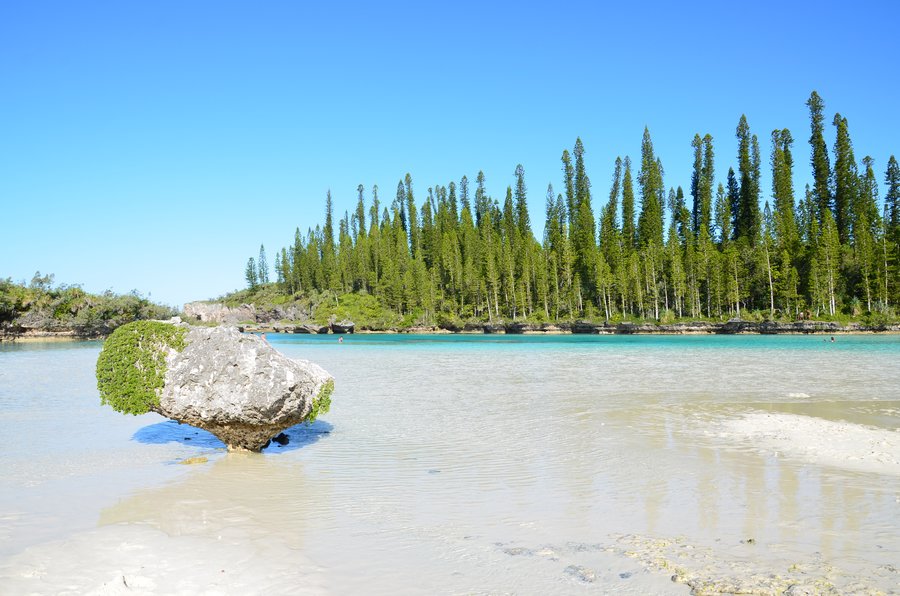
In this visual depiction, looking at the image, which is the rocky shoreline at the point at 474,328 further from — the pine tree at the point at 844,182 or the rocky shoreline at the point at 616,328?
the pine tree at the point at 844,182

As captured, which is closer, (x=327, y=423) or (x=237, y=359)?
(x=237, y=359)

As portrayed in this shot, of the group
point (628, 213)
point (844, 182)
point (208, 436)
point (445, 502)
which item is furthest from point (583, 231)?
point (445, 502)

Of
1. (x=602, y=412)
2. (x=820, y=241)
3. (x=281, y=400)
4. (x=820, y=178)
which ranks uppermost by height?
(x=820, y=178)

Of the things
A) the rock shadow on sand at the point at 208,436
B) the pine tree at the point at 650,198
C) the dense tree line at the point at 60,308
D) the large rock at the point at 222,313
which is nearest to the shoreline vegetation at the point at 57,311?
the dense tree line at the point at 60,308

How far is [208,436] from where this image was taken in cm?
1077

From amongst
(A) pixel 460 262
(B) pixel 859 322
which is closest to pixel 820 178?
(B) pixel 859 322

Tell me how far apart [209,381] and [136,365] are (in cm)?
130

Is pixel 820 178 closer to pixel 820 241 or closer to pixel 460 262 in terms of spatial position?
pixel 820 241

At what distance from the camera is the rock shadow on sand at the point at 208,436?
392 inches

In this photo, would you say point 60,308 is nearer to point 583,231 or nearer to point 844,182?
point 583,231

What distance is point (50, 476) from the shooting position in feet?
25.4

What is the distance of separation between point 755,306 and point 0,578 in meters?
82.9

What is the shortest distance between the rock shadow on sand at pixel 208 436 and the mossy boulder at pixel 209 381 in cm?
71

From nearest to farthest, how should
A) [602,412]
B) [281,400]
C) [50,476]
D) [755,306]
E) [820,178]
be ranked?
[50,476] → [281,400] → [602,412] → [755,306] → [820,178]
